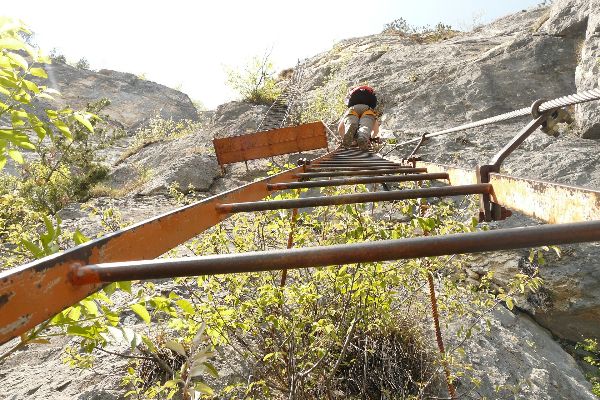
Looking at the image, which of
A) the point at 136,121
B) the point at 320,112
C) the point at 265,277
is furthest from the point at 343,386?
the point at 136,121

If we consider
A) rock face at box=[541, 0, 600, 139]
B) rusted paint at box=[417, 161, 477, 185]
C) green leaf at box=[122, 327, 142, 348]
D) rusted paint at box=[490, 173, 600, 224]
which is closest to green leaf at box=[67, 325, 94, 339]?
green leaf at box=[122, 327, 142, 348]

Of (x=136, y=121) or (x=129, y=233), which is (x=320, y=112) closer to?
(x=129, y=233)

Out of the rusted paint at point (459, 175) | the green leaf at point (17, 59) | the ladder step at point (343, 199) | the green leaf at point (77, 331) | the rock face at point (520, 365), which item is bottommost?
the rock face at point (520, 365)

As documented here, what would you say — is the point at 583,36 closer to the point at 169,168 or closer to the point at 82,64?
the point at 169,168

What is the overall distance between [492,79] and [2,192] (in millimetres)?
14398

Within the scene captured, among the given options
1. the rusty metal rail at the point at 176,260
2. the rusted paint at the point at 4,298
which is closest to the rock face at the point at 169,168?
the rusty metal rail at the point at 176,260

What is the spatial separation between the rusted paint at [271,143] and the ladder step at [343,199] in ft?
26.4

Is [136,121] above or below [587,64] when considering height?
above

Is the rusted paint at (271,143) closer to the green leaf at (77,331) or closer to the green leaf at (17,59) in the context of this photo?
the green leaf at (17,59)

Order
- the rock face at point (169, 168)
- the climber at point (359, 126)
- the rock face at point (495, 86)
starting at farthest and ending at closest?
the rock face at point (169, 168), the rock face at point (495, 86), the climber at point (359, 126)

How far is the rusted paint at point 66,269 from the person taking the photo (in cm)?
70

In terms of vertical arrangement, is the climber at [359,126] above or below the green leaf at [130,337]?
above

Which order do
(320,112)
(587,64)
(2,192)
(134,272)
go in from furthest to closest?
1. (320,112)
2. (2,192)
3. (587,64)
4. (134,272)

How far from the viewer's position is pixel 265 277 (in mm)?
3078
